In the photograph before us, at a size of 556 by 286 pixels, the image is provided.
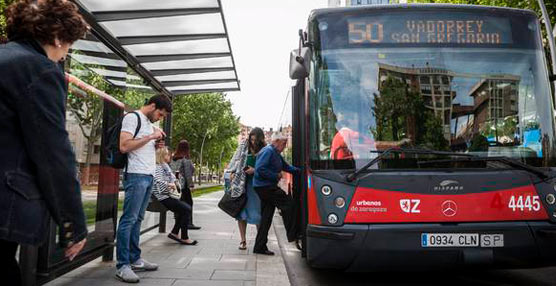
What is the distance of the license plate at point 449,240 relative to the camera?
4.29 metres

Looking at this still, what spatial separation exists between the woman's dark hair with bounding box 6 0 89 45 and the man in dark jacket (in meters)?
4.73

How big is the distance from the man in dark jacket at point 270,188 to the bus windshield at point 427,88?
2.00m

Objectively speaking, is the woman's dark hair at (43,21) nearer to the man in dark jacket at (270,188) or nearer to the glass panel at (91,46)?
the glass panel at (91,46)

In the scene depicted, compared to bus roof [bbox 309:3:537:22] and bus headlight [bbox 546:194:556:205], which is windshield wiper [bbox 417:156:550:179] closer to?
bus headlight [bbox 546:194:556:205]

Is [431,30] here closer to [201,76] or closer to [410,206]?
[410,206]

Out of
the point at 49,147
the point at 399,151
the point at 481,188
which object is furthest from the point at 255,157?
the point at 49,147

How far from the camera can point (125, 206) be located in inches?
195

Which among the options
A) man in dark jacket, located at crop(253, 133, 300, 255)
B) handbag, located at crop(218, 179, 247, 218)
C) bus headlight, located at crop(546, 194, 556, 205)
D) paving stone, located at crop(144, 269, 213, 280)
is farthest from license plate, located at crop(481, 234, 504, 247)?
handbag, located at crop(218, 179, 247, 218)

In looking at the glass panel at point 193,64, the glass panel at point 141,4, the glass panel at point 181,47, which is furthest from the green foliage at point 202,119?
the glass panel at point 141,4

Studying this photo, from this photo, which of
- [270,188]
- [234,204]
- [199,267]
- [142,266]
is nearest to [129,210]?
[142,266]

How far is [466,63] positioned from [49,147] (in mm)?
4048

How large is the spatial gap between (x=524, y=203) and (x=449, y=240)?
2.63 ft

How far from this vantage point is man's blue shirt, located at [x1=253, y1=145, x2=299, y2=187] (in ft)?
22.3

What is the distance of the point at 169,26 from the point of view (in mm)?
7445
